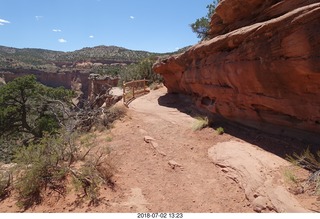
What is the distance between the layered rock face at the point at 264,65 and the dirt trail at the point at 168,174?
4.58 feet

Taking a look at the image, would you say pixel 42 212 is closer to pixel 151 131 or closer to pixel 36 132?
pixel 151 131

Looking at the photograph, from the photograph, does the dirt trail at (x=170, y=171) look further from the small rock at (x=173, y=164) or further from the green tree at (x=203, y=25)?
the green tree at (x=203, y=25)

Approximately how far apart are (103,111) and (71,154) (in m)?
5.52

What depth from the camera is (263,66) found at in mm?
7531

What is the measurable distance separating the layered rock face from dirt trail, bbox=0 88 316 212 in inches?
55.0

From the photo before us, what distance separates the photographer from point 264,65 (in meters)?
7.48

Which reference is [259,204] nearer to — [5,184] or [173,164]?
[173,164]

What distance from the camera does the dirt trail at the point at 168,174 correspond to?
5582 mm

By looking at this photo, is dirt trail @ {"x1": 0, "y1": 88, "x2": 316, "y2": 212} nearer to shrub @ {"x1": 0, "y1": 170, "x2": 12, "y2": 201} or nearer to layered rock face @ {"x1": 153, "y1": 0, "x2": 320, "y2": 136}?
shrub @ {"x1": 0, "y1": 170, "x2": 12, "y2": 201}

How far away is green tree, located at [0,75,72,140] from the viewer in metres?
17.7

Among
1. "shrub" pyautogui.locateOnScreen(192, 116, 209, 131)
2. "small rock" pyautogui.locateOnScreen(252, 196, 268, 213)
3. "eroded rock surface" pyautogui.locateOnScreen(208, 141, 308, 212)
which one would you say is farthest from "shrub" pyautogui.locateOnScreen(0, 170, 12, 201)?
"shrub" pyautogui.locateOnScreen(192, 116, 209, 131)

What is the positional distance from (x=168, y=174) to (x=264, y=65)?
423 cm

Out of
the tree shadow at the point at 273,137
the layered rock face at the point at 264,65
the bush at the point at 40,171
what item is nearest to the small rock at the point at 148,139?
the tree shadow at the point at 273,137

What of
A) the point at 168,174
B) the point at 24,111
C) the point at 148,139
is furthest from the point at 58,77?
the point at 168,174
